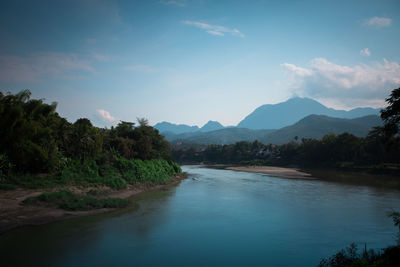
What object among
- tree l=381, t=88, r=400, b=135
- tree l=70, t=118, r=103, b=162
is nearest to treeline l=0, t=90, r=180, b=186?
tree l=70, t=118, r=103, b=162

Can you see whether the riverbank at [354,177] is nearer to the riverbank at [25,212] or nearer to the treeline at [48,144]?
the treeline at [48,144]

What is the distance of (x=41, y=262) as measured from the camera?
11.1 m

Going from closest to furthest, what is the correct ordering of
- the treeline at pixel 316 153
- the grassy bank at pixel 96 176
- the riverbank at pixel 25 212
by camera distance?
1. the riverbank at pixel 25 212
2. the grassy bank at pixel 96 176
3. the treeline at pixel 316 153

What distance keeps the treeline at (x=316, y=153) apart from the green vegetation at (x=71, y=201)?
19.4 metres

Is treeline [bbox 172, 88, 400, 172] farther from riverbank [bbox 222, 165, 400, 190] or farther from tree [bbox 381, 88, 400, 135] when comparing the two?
riverbank [bbox 222, 165, 400, 190]

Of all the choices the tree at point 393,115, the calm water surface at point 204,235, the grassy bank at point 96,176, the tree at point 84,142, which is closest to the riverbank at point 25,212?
the calm water surface at point 204,235

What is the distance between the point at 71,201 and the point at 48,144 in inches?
248

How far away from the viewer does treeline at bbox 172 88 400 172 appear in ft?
203

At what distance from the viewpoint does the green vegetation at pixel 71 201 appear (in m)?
18.2

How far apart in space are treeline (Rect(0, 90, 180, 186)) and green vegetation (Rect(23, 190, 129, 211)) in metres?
3.69

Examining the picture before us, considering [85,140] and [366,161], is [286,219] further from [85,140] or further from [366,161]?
[366,161]

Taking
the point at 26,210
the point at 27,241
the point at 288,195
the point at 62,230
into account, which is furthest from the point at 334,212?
the point at 26,210

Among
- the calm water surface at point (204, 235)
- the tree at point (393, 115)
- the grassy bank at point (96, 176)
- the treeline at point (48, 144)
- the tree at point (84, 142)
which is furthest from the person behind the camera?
the tree at point (84, 142)

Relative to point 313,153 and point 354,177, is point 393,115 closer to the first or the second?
point 354,177
